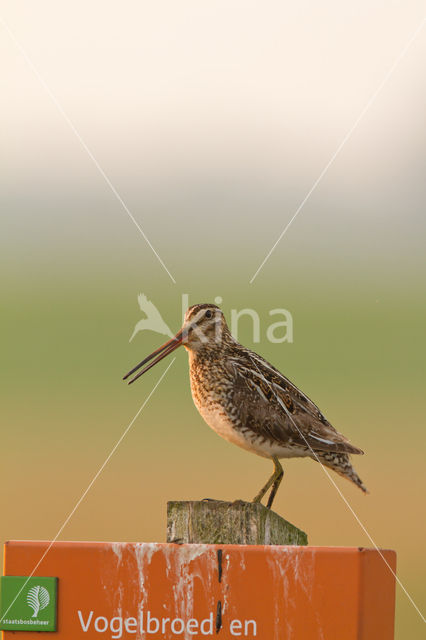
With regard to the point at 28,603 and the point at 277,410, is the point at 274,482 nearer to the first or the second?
the point at 277,410

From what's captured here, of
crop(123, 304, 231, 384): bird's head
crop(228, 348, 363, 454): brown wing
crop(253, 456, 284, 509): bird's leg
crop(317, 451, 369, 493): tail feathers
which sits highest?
crop(123, 304, 231, 384): bird's head

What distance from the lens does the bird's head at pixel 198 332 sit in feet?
21.7

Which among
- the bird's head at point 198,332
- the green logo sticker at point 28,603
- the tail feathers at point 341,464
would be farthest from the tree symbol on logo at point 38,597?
the tail feathers at point 341,464

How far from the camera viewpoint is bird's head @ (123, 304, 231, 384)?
6.60 m

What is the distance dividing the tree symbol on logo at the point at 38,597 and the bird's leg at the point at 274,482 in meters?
2.48

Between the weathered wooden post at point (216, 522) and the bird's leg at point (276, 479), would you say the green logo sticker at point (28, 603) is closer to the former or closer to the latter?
the weathered wooden post at point (216, 522)

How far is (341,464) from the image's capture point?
7.04 meters

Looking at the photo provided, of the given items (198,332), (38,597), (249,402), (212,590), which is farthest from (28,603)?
(198,332)

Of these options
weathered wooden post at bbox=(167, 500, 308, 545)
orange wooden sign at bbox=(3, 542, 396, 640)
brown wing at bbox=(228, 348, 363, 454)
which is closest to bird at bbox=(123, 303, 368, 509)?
brown wing at bbox=(228, 348, 363, 454)

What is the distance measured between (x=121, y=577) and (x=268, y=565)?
0.64 meters

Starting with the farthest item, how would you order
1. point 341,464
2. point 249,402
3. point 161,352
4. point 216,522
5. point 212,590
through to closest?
1. point 341,464
2. point 249,402
3. point 161,352
4. point 216,522
5. point 212,590

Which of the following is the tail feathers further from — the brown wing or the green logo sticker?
the green logo sticker

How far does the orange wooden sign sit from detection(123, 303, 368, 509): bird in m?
2.54

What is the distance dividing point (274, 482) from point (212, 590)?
2627 mm
